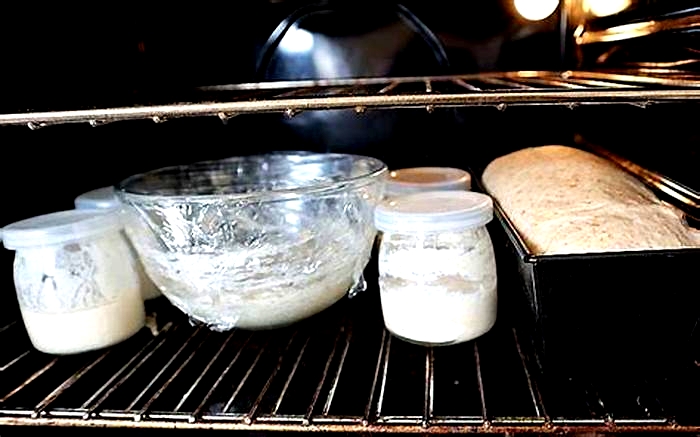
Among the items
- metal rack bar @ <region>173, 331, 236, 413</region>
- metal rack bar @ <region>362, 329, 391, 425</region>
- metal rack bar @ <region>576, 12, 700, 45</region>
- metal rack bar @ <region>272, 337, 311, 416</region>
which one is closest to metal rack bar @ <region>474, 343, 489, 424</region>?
metal rack bar @ <region>362, 329, 391, 425</region>

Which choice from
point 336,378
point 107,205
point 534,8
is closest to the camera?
point 336,378

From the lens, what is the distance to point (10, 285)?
2.89 ft

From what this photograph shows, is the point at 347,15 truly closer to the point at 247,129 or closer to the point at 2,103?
the point at 247,129

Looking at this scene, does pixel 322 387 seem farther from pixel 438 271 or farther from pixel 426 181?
pixel 426 181

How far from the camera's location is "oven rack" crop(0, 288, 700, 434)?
64 centimetres

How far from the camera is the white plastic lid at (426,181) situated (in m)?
0.92

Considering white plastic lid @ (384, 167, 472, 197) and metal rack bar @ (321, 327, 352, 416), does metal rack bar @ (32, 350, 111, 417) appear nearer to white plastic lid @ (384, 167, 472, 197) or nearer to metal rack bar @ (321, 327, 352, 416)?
metal rack bar @ (321, 327, 352, 416)

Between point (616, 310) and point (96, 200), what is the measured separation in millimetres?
704

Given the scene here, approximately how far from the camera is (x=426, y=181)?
3.14 feet

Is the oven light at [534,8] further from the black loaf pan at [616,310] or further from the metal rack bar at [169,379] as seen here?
the metal rack bar at [169,379]

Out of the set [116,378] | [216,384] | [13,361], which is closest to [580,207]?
[216,384]

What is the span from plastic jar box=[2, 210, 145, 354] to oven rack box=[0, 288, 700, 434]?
0.10ft

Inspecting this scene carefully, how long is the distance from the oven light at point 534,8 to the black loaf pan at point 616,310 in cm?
55

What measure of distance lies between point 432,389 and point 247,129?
0.61 metres
